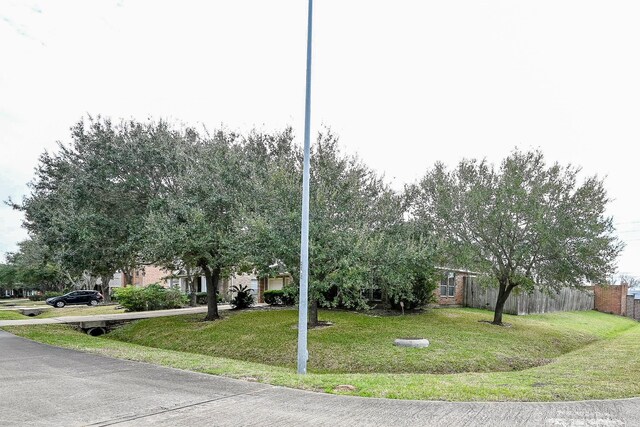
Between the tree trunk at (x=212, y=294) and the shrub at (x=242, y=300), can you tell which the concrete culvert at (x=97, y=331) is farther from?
the shrub at (x=242, y=300)

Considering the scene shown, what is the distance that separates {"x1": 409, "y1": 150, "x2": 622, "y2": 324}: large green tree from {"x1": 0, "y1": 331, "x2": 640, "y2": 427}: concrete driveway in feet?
37.3

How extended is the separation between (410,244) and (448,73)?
5.89 metres

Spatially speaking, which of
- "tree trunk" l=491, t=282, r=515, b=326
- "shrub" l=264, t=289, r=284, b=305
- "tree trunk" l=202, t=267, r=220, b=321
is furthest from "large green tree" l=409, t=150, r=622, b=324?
"shrub" l=264, t=289, r=284, b=305

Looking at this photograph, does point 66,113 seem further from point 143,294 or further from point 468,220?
point 468,220

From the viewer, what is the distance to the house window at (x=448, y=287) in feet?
93.7

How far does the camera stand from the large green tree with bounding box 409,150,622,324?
18.2m

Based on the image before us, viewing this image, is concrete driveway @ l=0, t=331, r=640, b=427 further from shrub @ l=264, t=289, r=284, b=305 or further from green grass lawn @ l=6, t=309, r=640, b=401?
shrub @ l=264, t=289, r=284, b=305

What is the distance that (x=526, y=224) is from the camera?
18.7m

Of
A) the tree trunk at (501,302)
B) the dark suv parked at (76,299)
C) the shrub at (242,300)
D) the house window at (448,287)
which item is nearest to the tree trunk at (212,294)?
the shrub at (242,300)

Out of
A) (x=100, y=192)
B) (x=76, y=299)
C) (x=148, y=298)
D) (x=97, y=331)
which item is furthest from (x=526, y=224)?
(x=76, y=299)

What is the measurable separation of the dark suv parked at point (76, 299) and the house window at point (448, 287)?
97.1ft

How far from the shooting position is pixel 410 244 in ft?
55.1

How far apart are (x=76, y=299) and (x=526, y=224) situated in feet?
119

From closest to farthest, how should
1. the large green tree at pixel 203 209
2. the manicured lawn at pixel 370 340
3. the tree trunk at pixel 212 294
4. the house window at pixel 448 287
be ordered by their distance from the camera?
the manicured lawn at pixel 370 340, the large green tree at pixel 203 209, the tree trunk at pixel 212 294, the house window at pixel 448 287
